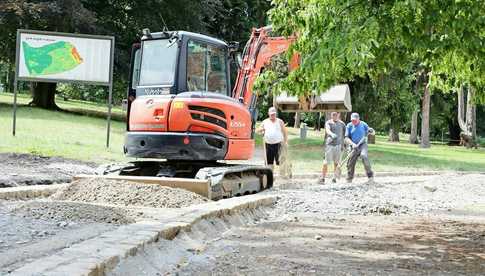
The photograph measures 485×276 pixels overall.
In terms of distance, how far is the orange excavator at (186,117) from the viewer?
12.3 meters

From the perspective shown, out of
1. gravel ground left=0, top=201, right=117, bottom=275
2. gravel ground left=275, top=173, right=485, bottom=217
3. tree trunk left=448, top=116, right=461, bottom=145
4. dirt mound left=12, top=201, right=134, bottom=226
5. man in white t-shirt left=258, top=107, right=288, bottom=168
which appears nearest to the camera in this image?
gravel ground left=0, top=201, right=117, bottom=275

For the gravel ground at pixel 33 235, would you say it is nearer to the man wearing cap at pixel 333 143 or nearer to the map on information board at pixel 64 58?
the man wearing cap at pixel 333 143

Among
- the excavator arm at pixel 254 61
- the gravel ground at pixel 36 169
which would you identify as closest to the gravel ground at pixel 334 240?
the excavator arm at pixel 254 61

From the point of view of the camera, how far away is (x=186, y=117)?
1227 centimetres

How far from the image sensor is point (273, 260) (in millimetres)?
7438

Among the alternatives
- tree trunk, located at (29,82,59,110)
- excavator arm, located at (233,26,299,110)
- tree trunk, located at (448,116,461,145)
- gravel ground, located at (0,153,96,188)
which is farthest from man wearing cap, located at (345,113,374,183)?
tree trunk, located at (448,116,461,145)

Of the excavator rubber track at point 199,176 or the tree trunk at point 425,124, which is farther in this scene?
the tree trunk at point 425,124

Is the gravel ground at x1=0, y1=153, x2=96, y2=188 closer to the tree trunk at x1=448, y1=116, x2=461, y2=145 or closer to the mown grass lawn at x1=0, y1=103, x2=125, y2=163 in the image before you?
the mown grass lawn at x1=0, y1=103, x2=125, y2=163

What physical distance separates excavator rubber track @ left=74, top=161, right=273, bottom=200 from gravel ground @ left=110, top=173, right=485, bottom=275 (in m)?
0.53

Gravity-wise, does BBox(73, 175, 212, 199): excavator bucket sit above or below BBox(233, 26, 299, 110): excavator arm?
below

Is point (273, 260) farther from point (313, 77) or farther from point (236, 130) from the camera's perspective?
point (236, 130)

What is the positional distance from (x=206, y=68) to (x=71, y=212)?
5.13m

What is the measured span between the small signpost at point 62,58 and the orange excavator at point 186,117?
868 centimetres

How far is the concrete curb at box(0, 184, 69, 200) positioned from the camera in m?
10.2
